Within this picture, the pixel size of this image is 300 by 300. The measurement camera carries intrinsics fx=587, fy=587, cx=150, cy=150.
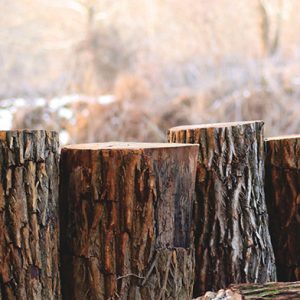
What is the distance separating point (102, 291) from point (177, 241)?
0.24m

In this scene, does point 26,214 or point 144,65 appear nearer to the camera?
point 26,214

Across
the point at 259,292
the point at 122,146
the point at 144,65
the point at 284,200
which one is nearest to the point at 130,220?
the point at 122,146

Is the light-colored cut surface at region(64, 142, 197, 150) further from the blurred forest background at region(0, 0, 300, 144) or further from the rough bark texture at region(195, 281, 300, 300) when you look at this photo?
the blurred forest background at region(0, 0, 300, 144)

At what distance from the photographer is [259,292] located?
1.48 meters

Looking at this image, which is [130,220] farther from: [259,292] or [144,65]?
[144,65]

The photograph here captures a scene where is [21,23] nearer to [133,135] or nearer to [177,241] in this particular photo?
[133,135]

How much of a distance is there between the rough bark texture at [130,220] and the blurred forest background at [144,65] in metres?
3.84

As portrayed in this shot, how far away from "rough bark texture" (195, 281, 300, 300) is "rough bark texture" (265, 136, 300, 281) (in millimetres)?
443

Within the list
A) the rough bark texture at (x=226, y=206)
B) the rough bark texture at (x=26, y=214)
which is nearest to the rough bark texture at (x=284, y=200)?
the rough bark texture at (x=226, y=206)

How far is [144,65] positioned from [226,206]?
467 centimetres

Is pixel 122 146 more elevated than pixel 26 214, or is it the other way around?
pixel 122 146

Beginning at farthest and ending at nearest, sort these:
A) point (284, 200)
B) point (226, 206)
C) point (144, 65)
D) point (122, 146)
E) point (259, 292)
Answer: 1. point (144, 65)
2. point (284, 200)
3. point (226, 206)
4. point (122, 146)
5. point (259, 292)

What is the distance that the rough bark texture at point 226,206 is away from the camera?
1791mm

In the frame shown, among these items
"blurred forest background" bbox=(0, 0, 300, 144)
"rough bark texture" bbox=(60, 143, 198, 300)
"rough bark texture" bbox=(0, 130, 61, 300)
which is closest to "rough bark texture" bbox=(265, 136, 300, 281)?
"rough bark texture" bbox=(60, 143, 198, 300)
